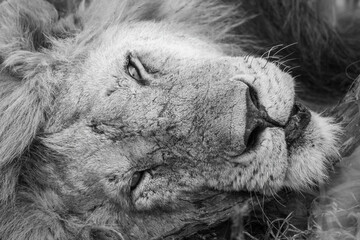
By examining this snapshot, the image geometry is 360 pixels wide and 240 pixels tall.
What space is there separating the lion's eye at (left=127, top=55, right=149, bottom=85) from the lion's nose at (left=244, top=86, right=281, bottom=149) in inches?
18.6

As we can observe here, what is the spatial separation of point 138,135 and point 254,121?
452 mm

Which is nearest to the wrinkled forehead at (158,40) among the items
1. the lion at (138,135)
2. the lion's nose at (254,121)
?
the lion at (138,135)

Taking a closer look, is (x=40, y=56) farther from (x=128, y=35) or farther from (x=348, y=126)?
(x=348, y=126)

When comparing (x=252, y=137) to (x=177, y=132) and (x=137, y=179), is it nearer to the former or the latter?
(x=177, y=132)

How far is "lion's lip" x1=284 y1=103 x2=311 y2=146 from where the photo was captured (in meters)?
2.13

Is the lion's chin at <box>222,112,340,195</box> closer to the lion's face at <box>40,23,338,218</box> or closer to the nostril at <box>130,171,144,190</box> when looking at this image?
the lion's face at <box>40,23,338,218</box>

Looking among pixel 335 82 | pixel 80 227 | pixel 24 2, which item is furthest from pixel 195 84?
pixel 335 82

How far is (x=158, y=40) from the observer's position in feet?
8.59

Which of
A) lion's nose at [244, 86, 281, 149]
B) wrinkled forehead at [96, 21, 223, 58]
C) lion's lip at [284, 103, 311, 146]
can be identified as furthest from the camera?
wrinkled forehead at [96, 21, 223, 58]

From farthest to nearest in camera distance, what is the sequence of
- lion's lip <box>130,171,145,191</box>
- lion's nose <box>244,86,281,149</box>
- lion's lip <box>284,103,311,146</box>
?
lion's lip <box>130,171,145,191</box>, lion's lip <box>284,103,311,146</box>, lion's nose <box>244,86,281,149</box>

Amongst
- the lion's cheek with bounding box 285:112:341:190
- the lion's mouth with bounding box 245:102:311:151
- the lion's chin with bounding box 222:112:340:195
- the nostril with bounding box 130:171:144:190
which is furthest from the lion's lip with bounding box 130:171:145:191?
the lion's cheek with bounding box 285:112:341:190

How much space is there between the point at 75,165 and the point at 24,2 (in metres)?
0.92

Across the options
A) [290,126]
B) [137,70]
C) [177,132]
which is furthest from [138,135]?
[290,126]

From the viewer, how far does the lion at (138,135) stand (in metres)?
2.10
